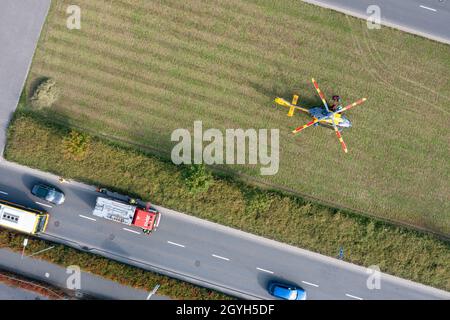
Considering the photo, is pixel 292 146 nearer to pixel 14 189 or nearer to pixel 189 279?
pixel 189 279

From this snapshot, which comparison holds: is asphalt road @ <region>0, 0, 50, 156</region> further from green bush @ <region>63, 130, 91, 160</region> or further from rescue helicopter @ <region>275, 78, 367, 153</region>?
rescue helicopter @ <region>275, 78, 367, 153</region>

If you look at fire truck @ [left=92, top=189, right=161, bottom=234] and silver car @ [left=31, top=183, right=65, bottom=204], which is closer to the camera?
fire truck @ [left=92, top=189, right=161, bottom=234]

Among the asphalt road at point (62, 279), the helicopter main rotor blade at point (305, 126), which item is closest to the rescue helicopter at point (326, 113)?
the helicopter main rotor blade at point (305, 126)

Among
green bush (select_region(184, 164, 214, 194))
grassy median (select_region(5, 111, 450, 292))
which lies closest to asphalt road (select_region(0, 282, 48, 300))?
grassy median (select_region(5, 111, 450, 292))

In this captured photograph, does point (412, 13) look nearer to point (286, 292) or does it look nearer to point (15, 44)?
point (286, 292)

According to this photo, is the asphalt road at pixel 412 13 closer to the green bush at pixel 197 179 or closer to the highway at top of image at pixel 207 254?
the green bush at pixel 197 179
